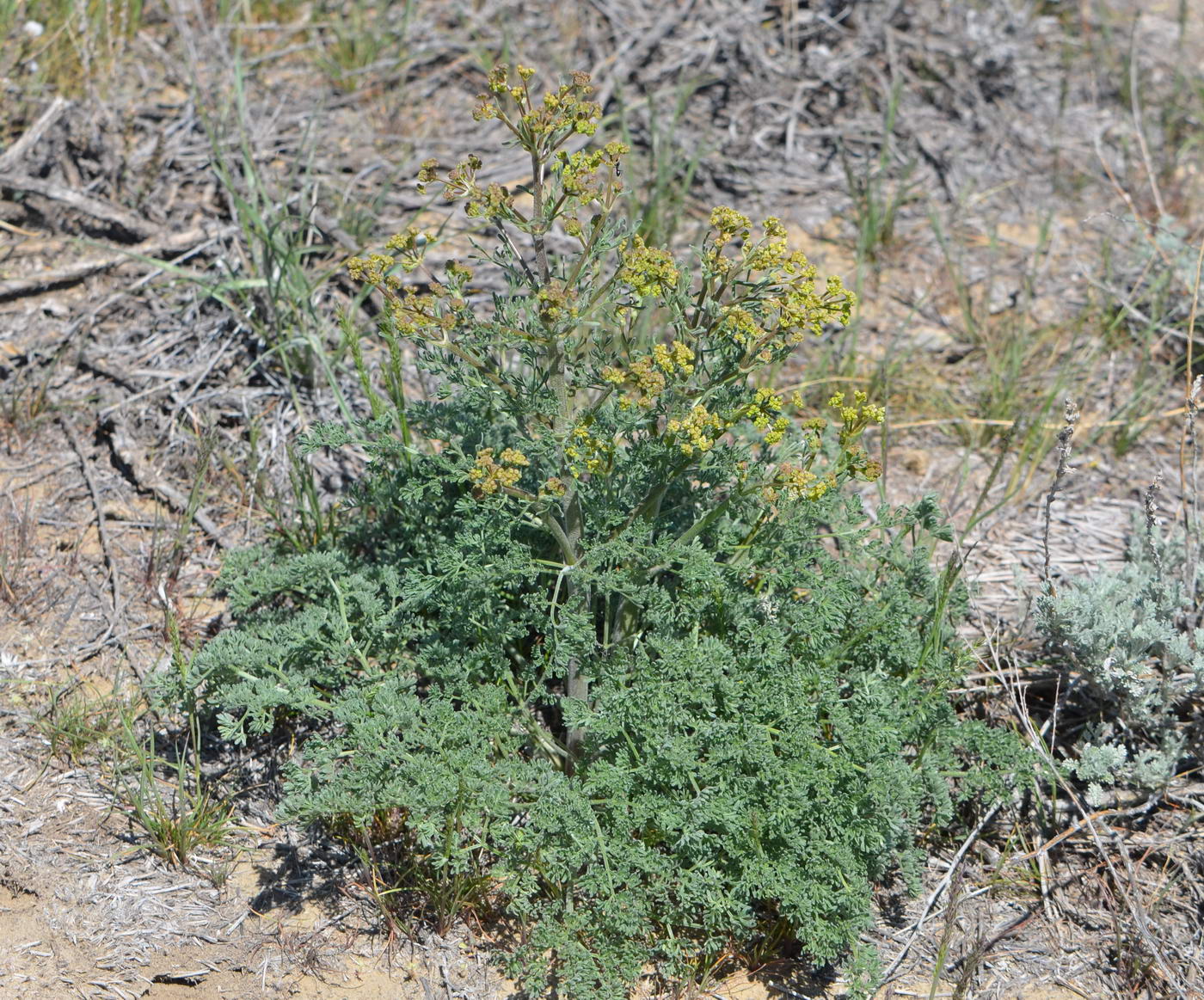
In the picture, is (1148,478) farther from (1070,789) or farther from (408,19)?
(408,19)

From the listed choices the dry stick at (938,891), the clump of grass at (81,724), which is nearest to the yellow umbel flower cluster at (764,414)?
the dry stick at (938,891)

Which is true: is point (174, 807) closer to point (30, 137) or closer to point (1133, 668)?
point (1133, 668)

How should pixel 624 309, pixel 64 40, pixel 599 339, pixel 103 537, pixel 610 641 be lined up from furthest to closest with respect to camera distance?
pixel 64 40, pixel 103 537, pixel 610 641, pixel 599 339, pixel 624 309

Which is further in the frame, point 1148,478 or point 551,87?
point 551,87

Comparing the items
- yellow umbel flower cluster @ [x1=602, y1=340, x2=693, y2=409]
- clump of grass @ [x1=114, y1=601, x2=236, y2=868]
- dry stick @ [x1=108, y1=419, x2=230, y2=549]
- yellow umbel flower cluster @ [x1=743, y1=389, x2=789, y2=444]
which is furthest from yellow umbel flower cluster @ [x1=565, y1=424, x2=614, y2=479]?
dry stick @ [x1=108, y1=419, x2=230, y2=549]

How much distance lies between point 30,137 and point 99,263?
75cm

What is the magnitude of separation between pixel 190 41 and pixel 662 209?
2.47 m

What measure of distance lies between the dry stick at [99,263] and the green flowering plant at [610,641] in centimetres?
181

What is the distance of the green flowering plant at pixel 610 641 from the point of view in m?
2.87

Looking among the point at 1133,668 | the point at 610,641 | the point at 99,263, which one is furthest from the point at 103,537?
the point at 1133,668

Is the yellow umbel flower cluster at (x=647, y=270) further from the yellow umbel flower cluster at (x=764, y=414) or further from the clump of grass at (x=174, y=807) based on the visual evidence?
the clump of grass at (x=174, y=807)

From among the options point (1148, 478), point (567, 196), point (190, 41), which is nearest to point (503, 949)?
point (567, 196)

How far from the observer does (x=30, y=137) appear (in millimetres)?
4922

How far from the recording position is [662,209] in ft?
16.3
